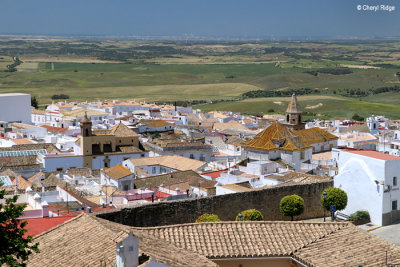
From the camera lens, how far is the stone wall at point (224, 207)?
1405 centimetres

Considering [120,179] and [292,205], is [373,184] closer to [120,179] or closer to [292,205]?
[292,205]

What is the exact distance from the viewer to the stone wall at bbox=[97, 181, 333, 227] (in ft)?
46.1

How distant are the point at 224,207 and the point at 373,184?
4311 mm

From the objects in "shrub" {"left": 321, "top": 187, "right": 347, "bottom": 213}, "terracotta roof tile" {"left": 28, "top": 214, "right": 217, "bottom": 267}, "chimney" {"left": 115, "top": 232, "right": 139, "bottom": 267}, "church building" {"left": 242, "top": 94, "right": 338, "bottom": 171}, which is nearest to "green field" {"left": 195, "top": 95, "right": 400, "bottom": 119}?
"church building" {"left": 242, "top": 94, "right": 338, "bottom": 171}

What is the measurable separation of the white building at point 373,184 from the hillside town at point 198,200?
28 millimetres

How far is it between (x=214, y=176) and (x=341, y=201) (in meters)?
11.4

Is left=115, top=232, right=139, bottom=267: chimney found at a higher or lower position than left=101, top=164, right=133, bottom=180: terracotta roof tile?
higher

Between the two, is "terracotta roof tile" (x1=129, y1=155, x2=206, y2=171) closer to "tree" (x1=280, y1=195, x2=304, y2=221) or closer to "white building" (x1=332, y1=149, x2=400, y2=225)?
"white building" (x1=332, y1=149, x2=400, y2=225)

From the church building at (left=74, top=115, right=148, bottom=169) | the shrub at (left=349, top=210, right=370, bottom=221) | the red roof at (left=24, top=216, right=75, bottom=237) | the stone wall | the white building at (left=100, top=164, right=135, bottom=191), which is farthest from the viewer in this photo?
the church building at (left=74, top=115, right=148, bottom=169)

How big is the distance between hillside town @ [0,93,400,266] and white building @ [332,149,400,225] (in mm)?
28

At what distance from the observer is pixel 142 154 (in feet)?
124

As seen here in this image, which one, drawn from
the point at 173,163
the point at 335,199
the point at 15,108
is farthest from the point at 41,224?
the point at 15,108

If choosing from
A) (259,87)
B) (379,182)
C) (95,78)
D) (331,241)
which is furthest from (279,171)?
(95,78)

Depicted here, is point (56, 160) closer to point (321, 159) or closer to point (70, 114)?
point (321, 159)
